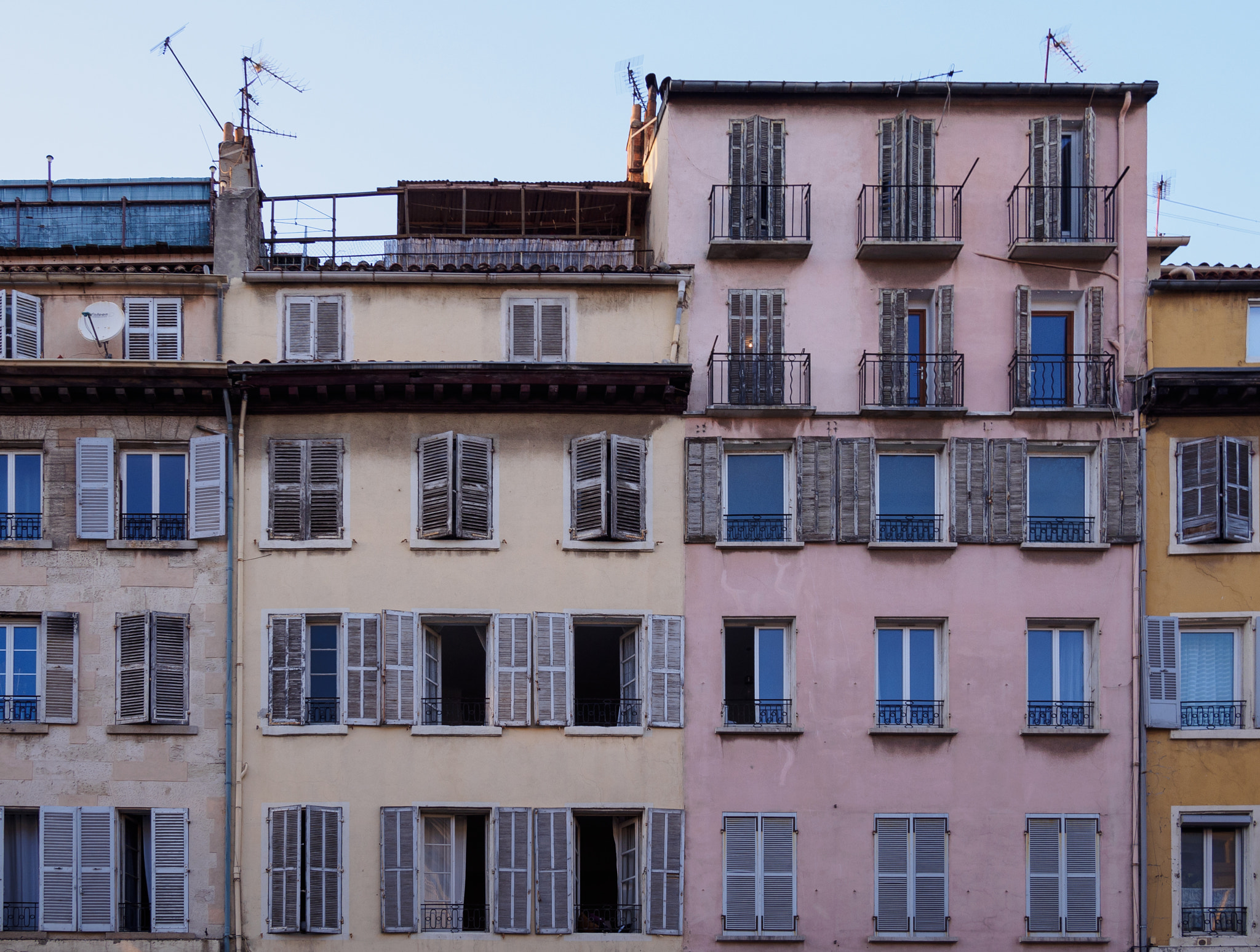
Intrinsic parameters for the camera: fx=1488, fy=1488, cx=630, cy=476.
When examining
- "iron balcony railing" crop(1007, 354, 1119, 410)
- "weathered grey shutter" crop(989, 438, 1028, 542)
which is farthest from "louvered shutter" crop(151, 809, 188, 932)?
"iron balcony railing" crop(1007, 354, 1119, 410)

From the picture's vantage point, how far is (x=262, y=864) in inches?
958

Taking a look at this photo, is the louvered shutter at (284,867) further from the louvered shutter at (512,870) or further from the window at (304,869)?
the louvered shutter at (512,870)

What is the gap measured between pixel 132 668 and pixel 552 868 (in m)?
7.73

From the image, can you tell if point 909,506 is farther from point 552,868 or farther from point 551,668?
point 552,868

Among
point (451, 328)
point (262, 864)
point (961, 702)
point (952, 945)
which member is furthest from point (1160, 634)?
point (262, 864)

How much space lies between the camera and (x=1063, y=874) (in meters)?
24.7

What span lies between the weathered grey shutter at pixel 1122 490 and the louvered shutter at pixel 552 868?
1046 centimetres

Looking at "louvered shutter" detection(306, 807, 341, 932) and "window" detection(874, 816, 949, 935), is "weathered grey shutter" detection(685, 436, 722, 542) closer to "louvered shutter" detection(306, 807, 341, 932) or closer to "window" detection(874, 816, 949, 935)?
"window" detection(874, 816, 949, 935)

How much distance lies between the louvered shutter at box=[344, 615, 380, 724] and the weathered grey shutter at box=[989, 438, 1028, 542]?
418 inches

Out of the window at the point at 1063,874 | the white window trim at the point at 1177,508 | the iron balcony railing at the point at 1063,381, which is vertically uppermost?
the iron balcony railing at the point at 1063,381

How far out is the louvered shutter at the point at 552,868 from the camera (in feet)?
79.8

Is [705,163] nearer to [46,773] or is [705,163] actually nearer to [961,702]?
[961,702]

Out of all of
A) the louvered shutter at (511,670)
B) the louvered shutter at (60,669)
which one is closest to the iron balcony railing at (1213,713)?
the louvered shutter at (511,670)

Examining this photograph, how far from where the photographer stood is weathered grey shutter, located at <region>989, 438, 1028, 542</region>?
2550 centimetres
